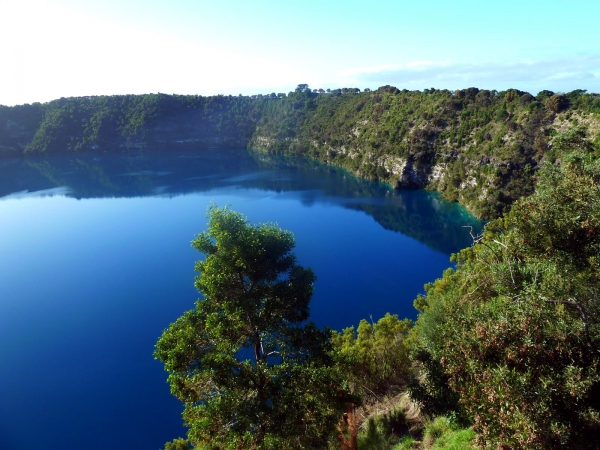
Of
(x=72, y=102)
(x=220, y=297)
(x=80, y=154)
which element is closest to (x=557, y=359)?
(x=220, y=297)

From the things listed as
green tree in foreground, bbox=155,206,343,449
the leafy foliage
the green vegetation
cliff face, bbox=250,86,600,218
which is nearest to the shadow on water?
cliff face, bbox=250,86,600,218

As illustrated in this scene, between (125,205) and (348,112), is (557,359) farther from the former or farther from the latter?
(348,112)

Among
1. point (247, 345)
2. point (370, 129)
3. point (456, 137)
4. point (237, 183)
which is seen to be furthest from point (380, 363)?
point (370, 129)

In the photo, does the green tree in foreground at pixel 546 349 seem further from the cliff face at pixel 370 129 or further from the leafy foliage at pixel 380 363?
the cliff face at pixel 370 129

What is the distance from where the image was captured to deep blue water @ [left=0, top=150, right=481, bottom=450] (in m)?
27.0

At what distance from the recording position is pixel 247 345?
13.7m

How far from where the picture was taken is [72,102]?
6673 inches

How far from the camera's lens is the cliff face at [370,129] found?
221ft

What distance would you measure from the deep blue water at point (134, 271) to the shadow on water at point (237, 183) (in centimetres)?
55

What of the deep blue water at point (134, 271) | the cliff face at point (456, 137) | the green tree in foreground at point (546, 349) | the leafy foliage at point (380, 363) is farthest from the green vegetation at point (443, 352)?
the cliff face at point (456, 137)

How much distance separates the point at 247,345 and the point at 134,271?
130 ft

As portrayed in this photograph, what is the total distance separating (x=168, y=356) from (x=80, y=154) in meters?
174

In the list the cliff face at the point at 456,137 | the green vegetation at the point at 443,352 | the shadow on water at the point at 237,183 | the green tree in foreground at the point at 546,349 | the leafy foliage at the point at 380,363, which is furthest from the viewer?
the shadow on water at the point at 237,183

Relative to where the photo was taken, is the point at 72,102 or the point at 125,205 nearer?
the point at 125,205
